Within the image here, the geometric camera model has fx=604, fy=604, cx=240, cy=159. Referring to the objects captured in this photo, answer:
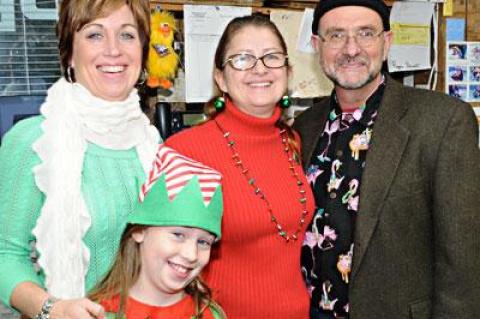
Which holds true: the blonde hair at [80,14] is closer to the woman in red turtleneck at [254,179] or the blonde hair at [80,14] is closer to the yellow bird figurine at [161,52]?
the woman in red turtleneck at [254,179]

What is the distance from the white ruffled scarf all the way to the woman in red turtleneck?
0.77ft

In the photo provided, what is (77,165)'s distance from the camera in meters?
1.38

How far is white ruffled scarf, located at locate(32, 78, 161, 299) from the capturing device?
1338mm

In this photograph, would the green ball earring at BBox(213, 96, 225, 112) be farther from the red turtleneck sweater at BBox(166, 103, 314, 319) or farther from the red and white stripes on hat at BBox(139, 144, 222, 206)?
the red and white stripes on hat at BBox(139, 144, 222, 206)

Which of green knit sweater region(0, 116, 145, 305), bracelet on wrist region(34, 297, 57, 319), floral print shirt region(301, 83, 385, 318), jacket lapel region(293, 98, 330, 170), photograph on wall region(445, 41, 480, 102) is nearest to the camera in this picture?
bracelet on wrist region(34, 297, 57, 319)

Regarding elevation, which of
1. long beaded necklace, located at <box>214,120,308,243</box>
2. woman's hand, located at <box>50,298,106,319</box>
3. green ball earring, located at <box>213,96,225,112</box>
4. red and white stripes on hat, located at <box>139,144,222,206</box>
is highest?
green ball earring, located at <box>213,96,225,112</box>

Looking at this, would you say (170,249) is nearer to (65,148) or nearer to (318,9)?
(65,148)

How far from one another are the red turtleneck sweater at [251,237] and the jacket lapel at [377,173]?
155 millimetres

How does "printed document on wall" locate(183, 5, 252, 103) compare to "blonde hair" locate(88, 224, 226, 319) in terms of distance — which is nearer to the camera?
"blonde hair" locate(88, 224, 226, 319)

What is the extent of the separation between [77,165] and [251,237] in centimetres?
46

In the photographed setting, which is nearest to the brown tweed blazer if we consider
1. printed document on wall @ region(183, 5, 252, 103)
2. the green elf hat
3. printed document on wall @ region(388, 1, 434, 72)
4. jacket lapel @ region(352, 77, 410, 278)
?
jacket lapel @ region(352, 77, 410, 278)

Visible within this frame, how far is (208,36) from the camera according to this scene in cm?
204

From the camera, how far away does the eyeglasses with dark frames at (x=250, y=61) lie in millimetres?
1571

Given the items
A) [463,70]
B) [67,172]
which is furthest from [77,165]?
[463,70]
